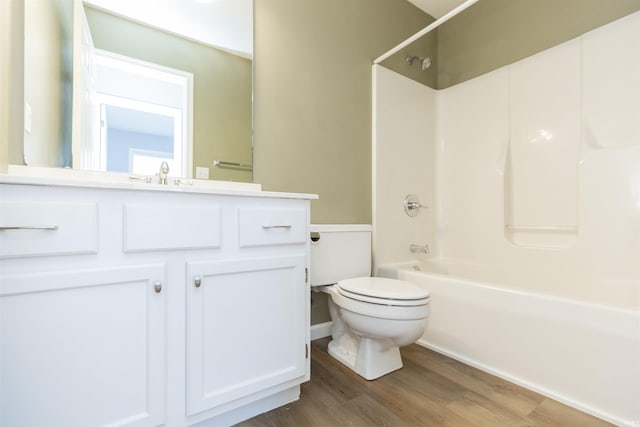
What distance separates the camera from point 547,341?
1.29 meters

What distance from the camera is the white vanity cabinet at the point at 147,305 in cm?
74

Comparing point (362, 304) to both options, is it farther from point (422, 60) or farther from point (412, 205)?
point (422, 60)

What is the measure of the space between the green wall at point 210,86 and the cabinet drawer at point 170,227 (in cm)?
58

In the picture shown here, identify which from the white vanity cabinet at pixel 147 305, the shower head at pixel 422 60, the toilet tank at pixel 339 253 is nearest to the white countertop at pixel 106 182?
the white vanity cabinet at pixel 147 305

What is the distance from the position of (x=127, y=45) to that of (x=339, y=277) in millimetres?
1538

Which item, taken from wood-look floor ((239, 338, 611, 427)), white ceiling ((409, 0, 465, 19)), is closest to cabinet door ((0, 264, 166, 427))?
wood-look floor ((239, 338, 611, 427))

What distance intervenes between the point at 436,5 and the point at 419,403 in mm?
2793

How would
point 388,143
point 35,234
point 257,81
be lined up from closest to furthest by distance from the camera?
point 35,234 < point 257,81 < point 388,143

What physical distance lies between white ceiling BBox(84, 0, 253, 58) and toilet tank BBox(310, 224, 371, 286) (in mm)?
1080

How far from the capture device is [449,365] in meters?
1.56

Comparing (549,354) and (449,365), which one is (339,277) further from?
(549,354)

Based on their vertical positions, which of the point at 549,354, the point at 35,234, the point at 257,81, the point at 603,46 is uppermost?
the point at 603,46

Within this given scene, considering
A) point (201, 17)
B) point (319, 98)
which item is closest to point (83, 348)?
point (201, 17)

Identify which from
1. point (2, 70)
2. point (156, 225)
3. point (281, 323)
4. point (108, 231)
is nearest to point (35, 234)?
point (108, 231)
